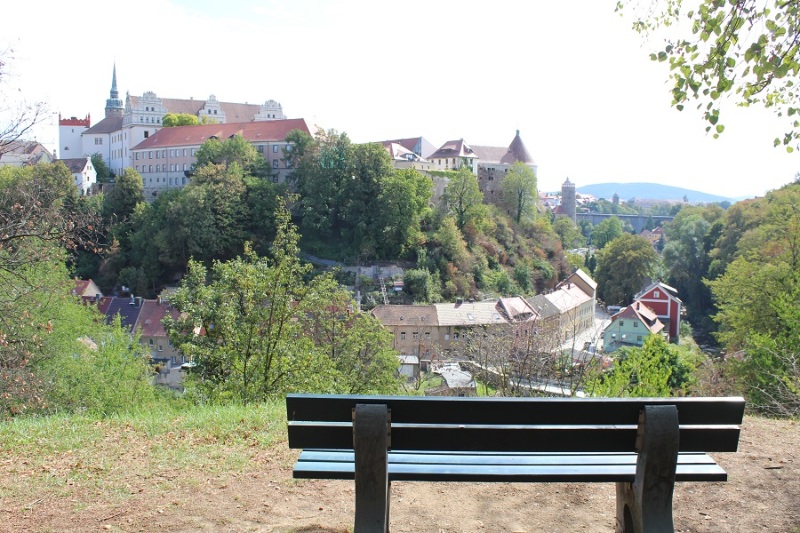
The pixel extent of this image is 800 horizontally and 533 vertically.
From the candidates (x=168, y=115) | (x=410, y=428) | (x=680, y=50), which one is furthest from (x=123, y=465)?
(x=168, y=115)

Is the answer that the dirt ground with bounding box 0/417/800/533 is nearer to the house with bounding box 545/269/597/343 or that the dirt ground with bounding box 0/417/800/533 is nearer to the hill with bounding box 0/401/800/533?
the hill with bounding box 0/401/800/533

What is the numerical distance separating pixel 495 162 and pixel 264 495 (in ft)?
246

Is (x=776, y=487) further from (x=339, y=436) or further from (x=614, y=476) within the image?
(x=339, y=436)

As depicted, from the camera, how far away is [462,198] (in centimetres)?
5778

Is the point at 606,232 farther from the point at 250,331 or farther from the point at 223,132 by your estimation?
the point at 250,331

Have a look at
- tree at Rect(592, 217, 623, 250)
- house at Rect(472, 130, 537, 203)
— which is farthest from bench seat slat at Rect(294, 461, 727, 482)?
tree at Rect(592, 217, 623, 250)

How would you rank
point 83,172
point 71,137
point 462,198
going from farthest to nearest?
point 71,137, point 83,172, point 462,198

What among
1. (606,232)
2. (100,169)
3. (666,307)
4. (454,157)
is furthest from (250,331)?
(606,232)

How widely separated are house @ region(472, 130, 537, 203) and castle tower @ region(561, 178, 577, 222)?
30760 mm

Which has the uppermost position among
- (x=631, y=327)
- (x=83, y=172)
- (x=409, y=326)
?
(x=83, y=172)

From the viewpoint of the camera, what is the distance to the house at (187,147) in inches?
2552

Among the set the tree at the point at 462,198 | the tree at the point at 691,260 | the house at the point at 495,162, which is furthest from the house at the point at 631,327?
the house at the point at 495,162

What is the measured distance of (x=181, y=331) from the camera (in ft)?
35.4

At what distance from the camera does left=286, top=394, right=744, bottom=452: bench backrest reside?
9.48 feet
